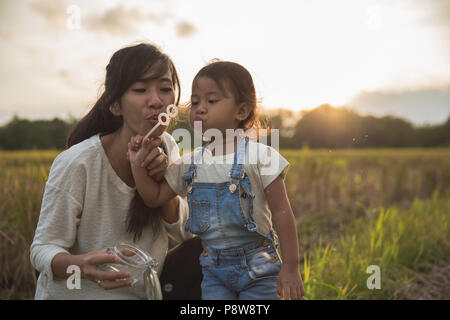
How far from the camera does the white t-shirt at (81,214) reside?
167cm

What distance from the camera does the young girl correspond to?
162 cm

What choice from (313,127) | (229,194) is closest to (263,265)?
(229,194)

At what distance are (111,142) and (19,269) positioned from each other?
1.50 metres

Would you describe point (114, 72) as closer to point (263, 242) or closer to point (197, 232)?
point (197, 232)

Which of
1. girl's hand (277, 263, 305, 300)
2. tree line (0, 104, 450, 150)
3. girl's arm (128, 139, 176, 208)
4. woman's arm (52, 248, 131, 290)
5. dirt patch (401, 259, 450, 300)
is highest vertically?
tree line (0, 104, 450, 150)

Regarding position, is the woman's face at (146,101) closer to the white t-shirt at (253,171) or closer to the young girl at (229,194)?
the young girl at (229,194)

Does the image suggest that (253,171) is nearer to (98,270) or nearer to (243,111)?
(243,111)

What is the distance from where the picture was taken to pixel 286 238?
5.08 feet

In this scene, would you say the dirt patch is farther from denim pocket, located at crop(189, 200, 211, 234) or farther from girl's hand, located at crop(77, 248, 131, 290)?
girl's hand, located at crop(77, 248, 131, 290)

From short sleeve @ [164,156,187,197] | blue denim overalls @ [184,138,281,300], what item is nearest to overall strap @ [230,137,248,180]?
blue denim overalls @ [184,138,281,300]

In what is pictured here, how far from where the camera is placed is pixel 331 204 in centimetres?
545

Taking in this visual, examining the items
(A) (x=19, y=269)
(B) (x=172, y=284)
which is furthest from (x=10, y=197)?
(B) (x=172, y=284)

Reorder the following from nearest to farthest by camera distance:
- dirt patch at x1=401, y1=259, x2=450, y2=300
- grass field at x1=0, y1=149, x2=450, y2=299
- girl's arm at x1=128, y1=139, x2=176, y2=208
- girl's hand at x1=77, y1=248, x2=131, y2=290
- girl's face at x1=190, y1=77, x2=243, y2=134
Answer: girl's hand at x1=77, y1=248, x2=131, y2=290, girl's arm at x1=128, y1=139, x2=176, y2=208, girl's face at x1=190, y1=77, x2=243, y2=134, grass field at x1=0, y1=149, x2=450, y2=299, dirt patch at x1=401, y1=259, x2=450, y2=300

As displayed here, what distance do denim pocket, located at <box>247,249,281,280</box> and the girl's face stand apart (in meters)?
0.58
